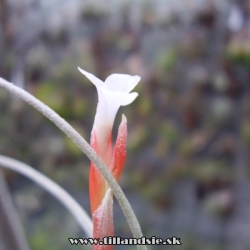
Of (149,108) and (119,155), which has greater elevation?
(149,108)

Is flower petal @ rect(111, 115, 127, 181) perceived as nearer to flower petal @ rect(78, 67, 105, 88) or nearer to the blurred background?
flower petal @ rect(78, 67, 105, 88)

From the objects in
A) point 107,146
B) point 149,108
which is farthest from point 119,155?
point 149,108

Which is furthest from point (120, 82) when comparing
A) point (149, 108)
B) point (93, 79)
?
point (149, 108)

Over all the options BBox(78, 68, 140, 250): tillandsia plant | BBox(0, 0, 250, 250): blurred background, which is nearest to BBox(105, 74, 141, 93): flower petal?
BBox(78, 68, 140, 250): tillandsia plant

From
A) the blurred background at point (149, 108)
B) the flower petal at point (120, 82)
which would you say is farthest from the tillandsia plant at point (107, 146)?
the blurred background at point (149, 108)

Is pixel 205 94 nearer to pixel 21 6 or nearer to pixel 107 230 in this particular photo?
pixel 21 6

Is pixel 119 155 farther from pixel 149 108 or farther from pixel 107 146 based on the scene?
pixel 149 108

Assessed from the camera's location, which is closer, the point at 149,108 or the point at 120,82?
the point at 120,82

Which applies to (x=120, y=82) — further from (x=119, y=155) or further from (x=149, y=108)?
(x=149, y=108)
